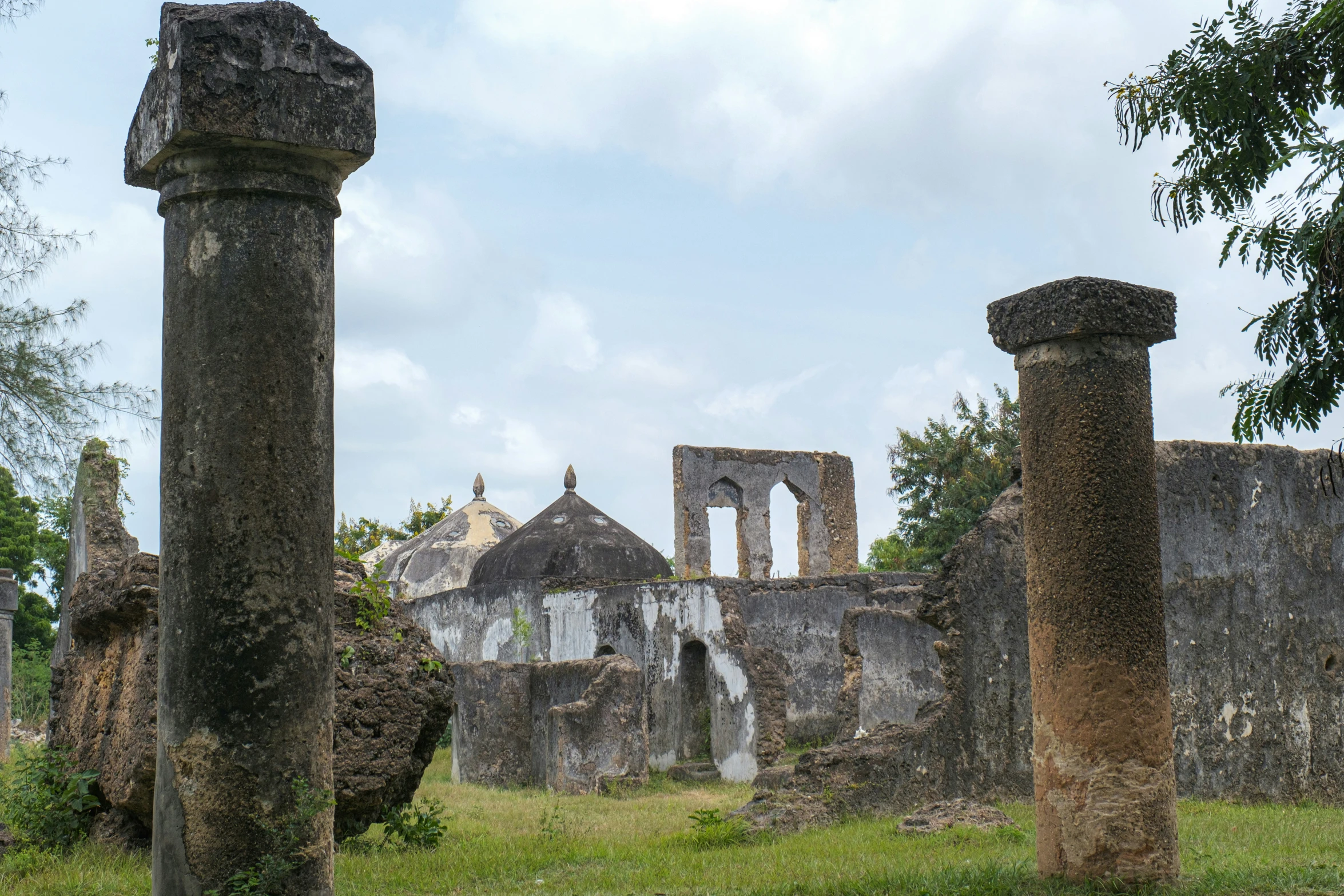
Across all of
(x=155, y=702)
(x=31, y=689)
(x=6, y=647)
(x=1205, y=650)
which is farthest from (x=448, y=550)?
(x=155, y=702)

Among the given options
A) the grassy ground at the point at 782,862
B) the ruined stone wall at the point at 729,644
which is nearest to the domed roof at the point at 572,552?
the ruined stone wall at the point at 729,644

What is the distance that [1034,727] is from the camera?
544cm

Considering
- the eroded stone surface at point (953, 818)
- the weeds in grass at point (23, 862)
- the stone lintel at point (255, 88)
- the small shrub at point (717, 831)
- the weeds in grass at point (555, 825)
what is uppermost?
the stone lintel at point (255, 88)

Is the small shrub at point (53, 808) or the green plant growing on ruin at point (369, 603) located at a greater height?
the green plant growing on ruin at point (369, 603)

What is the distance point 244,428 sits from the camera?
148 inches

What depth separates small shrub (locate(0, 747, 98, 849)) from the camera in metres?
7.09

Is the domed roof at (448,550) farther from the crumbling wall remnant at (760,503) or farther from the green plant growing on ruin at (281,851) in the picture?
the green plant growing on ruin at (281,851)

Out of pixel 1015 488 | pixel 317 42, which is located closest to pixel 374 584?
pixel 317 42

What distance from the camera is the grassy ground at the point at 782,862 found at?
5.53 m

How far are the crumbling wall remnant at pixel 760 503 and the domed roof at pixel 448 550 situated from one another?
3.78m

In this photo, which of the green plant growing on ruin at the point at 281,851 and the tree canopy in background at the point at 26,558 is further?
the tree canopy in background at the point at 26,558

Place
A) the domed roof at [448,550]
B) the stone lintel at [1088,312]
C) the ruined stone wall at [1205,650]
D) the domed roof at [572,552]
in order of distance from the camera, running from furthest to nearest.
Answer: the domed roof at [448,550] < the domed roof at [572,552] < the ruined stone wall at [1205,650] < the stone lintel at [1088,312]

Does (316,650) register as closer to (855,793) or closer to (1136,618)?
(1136,618)

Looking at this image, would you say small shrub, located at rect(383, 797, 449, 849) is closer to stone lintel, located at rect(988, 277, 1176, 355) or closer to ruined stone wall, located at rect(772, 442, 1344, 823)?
ruined stone wall, located at rect(772, 442, 1344, 823)
